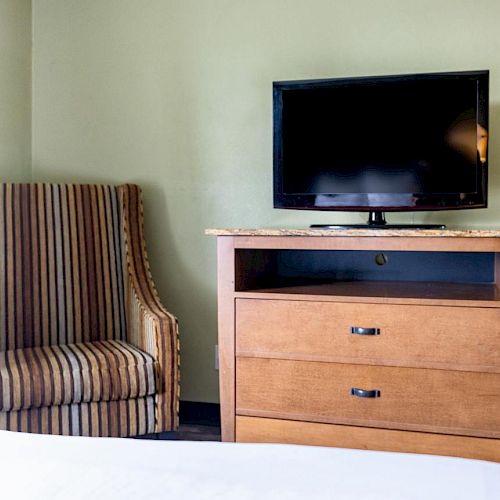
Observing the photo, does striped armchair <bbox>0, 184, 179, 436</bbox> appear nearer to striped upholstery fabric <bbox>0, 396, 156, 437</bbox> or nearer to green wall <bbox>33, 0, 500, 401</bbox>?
striped upholstery fabric <bbox>0, 396, 156, 437</bbox>

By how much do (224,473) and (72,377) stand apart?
1.46 meters

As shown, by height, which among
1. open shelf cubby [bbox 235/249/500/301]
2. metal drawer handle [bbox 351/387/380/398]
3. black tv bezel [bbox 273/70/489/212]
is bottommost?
metal drawer handle [bbox 351/387/380/398]

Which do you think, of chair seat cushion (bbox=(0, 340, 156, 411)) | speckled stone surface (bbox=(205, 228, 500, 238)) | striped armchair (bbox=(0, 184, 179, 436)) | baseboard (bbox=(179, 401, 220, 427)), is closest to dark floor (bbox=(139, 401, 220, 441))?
baseboard (bbox=(179, 401, 220, 427))

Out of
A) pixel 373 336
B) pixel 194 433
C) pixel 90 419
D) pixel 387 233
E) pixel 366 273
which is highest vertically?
pixel 387 233

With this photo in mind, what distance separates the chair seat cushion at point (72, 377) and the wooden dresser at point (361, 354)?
0.98 feet

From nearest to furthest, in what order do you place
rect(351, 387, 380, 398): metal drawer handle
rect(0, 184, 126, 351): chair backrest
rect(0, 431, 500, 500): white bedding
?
rect(0, 431, 500, 500): white bedding
rect(351, 387, 380, 398): metal drawer handle
rect(0, 184, 126, 351): chair backrest

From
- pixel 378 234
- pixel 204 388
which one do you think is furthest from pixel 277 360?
pixel 204 388

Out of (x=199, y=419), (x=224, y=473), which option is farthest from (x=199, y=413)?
(x=224, y=473)

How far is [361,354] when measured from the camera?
224 centimetres

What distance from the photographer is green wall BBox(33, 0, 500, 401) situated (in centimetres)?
273

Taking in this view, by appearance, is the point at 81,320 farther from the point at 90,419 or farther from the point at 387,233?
the point at 387,233

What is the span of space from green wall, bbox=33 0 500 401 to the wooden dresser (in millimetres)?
523

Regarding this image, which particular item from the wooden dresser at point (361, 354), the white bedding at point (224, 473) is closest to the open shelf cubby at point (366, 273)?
the wooden dresser at point (361, 354)

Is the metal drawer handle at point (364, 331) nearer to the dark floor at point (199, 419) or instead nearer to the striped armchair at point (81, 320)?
the striped armchair at point (81, 320)
